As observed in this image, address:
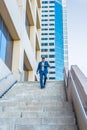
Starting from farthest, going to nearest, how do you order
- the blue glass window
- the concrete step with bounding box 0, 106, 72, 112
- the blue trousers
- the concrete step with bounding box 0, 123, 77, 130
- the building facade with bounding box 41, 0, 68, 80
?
the building facade with bounding box 41, 0, 68, 80, the blue glass window, the blue trousers, the concrete step with bounding box 0, 106, 72, 112, the concrete step with bounding box 0, 123, 77, 130

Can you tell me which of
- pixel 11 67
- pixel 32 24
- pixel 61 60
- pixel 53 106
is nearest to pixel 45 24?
pixel 61 60

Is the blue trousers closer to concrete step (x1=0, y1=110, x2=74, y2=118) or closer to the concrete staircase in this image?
the concrete staircase

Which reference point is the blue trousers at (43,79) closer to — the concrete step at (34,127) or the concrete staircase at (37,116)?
the concrete staircase at (37,116)

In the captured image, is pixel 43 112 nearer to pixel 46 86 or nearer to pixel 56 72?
pixel 46 86

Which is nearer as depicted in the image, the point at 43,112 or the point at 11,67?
the point at 43,112

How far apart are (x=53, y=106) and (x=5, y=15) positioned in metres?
6.90

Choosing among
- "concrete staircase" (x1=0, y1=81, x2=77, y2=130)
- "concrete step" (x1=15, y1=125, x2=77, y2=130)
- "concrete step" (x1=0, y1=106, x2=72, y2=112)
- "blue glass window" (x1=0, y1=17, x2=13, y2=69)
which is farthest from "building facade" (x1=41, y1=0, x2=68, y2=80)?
"concrete step" (x1=15, y1=125, x2=77, y2=130)

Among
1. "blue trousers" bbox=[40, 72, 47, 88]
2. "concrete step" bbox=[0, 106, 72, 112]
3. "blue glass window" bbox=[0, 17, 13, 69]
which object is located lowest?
"concrete step" bbox=[0, 106, 72, 112]

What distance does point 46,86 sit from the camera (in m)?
11.6

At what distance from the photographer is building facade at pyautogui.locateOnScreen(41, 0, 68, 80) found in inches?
3949

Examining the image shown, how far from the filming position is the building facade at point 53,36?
10031 centimetres

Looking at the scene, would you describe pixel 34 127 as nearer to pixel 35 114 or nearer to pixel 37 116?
pixel 37 116

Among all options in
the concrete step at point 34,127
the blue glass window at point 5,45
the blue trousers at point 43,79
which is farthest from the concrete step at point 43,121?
the blue glass window at point 5,45

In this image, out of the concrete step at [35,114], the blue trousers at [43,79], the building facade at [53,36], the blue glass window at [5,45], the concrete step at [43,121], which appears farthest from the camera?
the building facade at [53,36]
